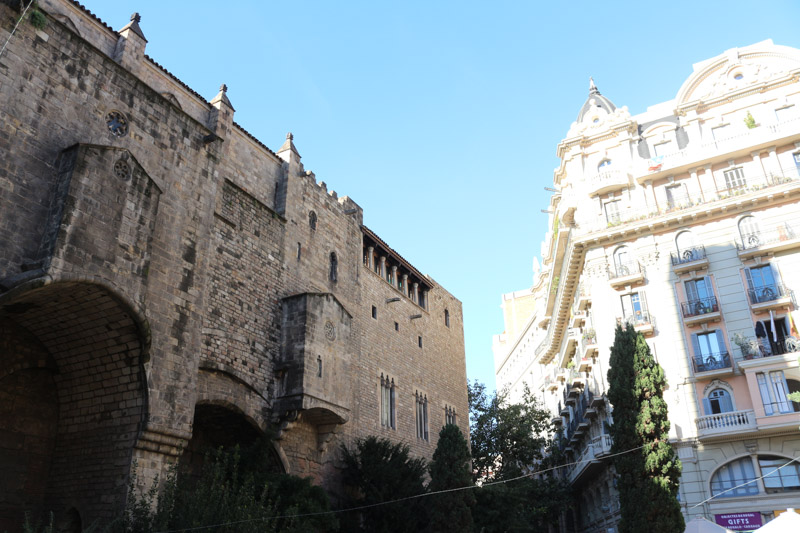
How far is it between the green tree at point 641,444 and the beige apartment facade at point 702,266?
6.09m

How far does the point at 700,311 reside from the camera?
2495 cm

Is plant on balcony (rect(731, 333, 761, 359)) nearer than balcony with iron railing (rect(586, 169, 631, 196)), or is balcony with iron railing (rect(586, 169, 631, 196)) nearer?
plant on balcony (rect(731, 333, 761, 359))

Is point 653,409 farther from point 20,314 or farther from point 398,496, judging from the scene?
point 20,314

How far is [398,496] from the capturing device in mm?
20031

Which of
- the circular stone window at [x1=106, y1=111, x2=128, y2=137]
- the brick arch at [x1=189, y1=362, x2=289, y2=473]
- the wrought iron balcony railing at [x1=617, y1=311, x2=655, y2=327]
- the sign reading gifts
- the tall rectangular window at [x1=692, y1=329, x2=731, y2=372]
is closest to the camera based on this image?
the circular stone window at [x1=106, y1=111, x2=128, y2=137]

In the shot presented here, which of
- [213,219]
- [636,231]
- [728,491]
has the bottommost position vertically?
[728,491]

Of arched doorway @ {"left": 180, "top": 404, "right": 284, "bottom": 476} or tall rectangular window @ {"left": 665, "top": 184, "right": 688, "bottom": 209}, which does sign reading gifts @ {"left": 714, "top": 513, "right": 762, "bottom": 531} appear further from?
arched doorway @ {"left": 180, "top": 404, "right": 284, "bottom": 476}

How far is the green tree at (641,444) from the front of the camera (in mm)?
17156

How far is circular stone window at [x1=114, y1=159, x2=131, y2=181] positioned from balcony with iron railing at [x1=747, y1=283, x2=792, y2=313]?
22.5 meters

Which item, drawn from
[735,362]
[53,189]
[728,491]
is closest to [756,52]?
[735,362]

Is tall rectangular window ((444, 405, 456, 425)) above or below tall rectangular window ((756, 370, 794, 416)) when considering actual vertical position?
above

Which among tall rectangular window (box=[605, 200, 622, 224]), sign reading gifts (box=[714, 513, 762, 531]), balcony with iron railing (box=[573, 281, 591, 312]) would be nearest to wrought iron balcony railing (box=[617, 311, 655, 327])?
balcony with iron railing (box=[573, 281, 591, 312])

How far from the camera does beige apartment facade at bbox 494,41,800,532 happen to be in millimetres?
22484

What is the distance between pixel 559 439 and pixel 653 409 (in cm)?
2328
